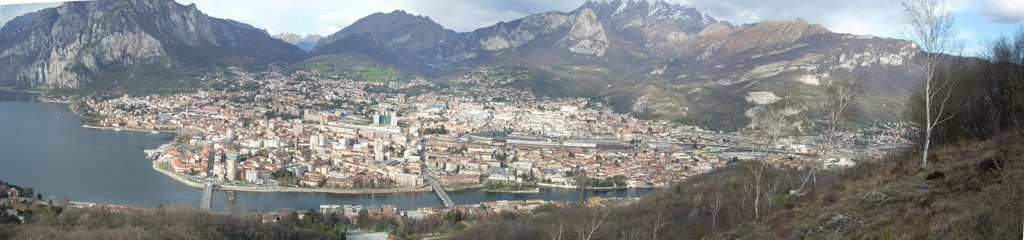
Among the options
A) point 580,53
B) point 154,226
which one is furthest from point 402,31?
point 154,226

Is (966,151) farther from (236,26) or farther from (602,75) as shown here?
(236,26)

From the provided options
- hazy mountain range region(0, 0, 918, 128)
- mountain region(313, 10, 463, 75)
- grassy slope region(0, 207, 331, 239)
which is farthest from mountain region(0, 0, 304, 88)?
grassy slope region(0, 207, 331, 239)

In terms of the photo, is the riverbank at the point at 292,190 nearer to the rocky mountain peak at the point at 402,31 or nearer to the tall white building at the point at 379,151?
the tall white building at the point at 379,151

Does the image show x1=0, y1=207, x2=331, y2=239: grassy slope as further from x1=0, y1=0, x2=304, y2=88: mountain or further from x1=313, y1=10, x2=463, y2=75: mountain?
x1=313, y1=10, x2=463, y2=75: mountain

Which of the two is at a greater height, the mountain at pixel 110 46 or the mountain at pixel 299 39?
the mountain at pixel 299 39

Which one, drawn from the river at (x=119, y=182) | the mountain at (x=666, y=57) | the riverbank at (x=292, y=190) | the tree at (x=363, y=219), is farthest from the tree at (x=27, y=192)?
the mountain at (x=666, y=57)

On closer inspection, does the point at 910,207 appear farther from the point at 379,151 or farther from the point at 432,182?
the point at 379,151
